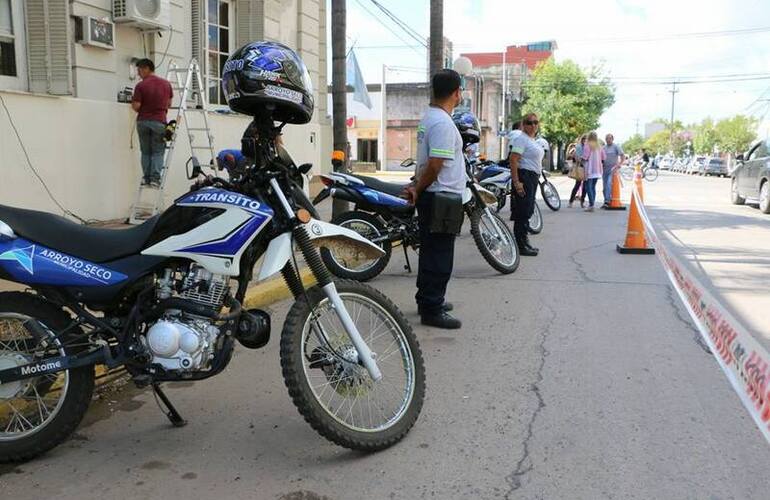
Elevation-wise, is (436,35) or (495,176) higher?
(436,35)

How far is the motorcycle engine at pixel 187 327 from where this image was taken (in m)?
3.18

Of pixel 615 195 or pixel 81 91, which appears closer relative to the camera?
pixel 81 91

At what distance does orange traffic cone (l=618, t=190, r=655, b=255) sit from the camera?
9117 mm

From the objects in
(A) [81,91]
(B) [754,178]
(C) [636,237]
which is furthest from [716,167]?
(A) [81,91]

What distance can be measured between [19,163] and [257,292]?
3.57m

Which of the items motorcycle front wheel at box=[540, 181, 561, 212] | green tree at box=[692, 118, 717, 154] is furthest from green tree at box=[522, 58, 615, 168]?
green tree at box=[692, 118, 717, 154]

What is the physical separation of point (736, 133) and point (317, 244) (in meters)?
104

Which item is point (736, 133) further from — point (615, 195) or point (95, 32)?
point (95, 32)

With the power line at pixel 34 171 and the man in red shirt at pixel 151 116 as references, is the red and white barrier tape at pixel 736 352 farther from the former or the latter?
the power line at pixel 34 171

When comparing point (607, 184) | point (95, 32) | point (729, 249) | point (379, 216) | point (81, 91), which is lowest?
point (729, 249)

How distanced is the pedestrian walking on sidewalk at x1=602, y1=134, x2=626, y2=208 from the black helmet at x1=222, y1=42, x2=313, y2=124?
42.9 ft

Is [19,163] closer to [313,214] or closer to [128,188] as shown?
[128,188]

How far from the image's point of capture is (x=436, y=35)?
13.9m

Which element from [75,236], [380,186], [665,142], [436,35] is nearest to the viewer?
[75,236]
